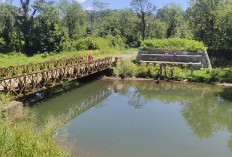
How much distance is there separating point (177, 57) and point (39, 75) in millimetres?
16772

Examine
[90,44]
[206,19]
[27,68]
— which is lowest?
[27,68]

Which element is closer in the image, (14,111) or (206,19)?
(14,111)

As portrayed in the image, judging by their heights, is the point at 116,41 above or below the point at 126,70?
above

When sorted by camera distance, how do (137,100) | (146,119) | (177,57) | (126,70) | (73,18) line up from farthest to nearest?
(73,18), (177,57), (126,70), (137,100), (146,119)

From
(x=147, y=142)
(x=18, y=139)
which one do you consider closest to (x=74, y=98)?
(x=147, y=142)

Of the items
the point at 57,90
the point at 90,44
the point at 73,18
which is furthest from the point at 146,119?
the point at 73,18

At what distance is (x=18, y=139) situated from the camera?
791 cm

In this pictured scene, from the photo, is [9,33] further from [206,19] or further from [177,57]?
[206,19]

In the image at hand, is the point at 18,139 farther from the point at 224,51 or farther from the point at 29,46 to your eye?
the point at 29,46

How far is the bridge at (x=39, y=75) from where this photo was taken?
17041 mm

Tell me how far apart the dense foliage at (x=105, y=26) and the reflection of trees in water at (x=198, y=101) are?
12.6 meters

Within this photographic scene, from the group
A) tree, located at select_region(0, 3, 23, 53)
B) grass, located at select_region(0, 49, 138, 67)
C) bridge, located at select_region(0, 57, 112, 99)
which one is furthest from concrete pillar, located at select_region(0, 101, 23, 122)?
tree, located at select_region(0, 3, 23, 53)

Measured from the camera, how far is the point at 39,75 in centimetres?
1936

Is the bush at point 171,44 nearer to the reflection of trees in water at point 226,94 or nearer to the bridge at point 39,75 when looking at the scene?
the bridge at point 39,75
